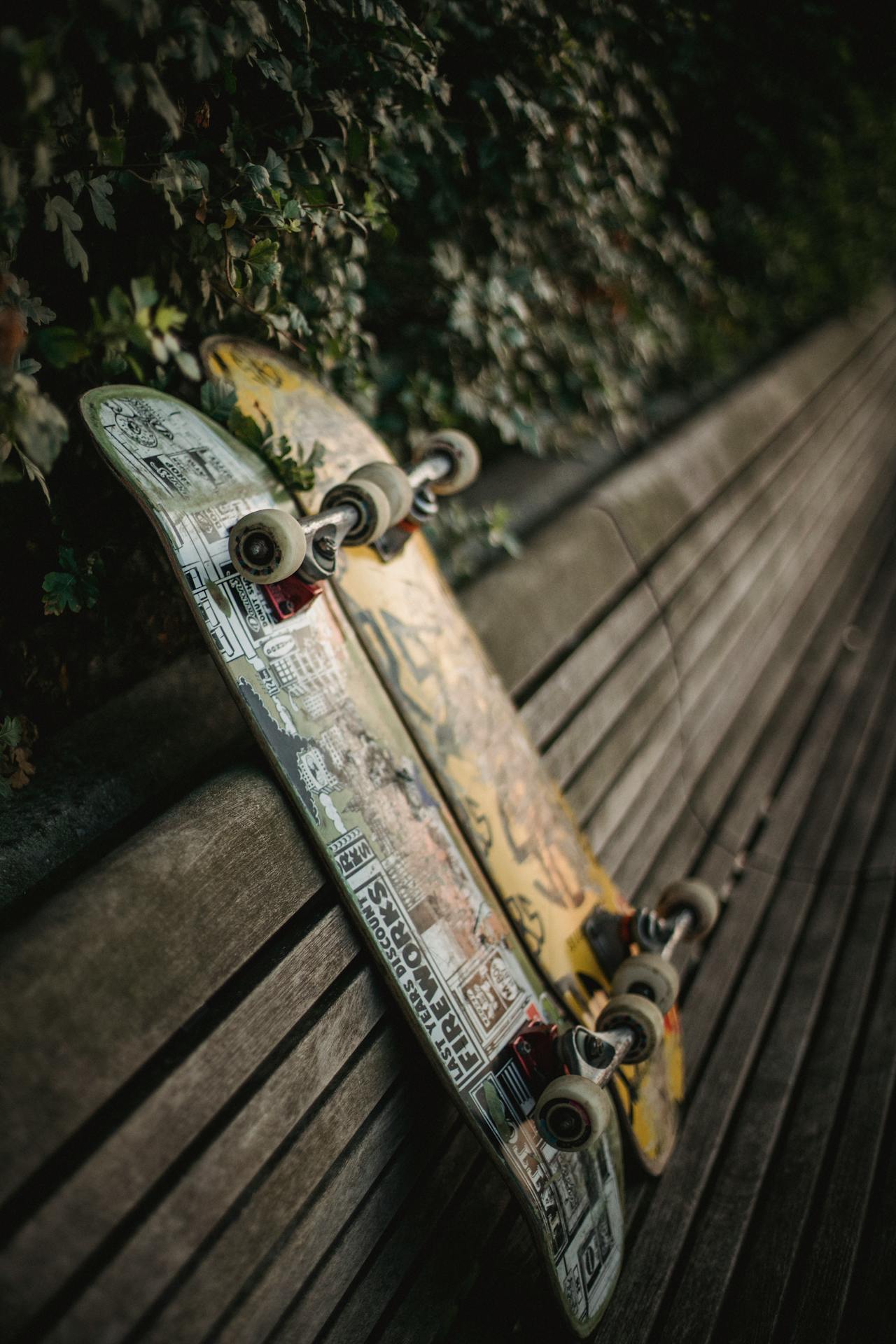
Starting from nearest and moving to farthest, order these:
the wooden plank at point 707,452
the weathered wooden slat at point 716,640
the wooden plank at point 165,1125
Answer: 1. the wooden plank at point 165,1125
2. the weathered wooden slat at point 716,640
3. the wooden plank at point 707,452

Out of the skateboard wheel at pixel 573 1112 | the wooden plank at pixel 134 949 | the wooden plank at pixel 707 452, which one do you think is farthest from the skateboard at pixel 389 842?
the wooden plank at pixel 707 452

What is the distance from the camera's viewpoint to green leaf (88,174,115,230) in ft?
3.89

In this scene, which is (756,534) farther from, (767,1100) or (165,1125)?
(165,1125)

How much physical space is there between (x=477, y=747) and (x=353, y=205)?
45.5 inches

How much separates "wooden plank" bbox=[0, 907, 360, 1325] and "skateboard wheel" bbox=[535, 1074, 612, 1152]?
14.8 inches

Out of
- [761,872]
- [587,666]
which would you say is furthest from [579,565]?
[761,872]

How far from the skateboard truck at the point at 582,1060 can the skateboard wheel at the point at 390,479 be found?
0.95m

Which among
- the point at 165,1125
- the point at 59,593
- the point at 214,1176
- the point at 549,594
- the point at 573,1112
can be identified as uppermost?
the point at 59,593

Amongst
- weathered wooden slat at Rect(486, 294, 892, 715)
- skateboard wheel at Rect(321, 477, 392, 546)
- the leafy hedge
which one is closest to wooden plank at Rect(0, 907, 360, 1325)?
skateboard wheel at Rect(321, 477, 392, 546)

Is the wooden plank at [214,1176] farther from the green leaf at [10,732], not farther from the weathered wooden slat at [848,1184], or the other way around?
the weathered wooden slat at [848,1184]

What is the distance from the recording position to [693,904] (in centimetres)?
174

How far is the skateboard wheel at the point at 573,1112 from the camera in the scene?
1188 mm

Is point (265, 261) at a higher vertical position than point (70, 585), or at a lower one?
higher

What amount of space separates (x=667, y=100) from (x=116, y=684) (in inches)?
109
